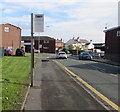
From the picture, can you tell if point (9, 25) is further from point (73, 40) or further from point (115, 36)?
point (73, 40)

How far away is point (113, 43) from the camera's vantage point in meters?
41.4

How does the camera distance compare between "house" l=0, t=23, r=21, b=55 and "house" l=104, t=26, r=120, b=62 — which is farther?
"house" l=0, t=23, r=21, b=55

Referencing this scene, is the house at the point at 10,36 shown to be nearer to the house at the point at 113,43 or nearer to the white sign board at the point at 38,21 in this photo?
the house at the point at 113,43

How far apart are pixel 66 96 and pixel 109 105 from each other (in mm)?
1724

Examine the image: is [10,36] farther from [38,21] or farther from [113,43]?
[38,21]

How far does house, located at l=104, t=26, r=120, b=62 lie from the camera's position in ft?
127

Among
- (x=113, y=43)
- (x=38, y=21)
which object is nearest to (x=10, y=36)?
(x=113, y=43)

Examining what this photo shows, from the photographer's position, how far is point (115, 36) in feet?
132

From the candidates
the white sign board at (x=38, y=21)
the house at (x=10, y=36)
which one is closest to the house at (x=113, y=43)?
the house at (x=10, y=36)

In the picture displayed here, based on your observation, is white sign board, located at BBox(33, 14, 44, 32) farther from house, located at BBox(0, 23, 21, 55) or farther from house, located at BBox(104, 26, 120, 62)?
house, located at BBox(0, 23, 21, 55)

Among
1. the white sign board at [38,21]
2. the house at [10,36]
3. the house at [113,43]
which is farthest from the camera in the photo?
the house at [10,36]

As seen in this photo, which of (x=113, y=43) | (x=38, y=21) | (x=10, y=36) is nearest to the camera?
(x=38, y=21)

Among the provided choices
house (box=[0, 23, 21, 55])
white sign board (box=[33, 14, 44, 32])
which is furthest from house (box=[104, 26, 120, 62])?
white sign board (box=[33, 14, 44, 32])

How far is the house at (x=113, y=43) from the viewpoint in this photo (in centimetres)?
3870
